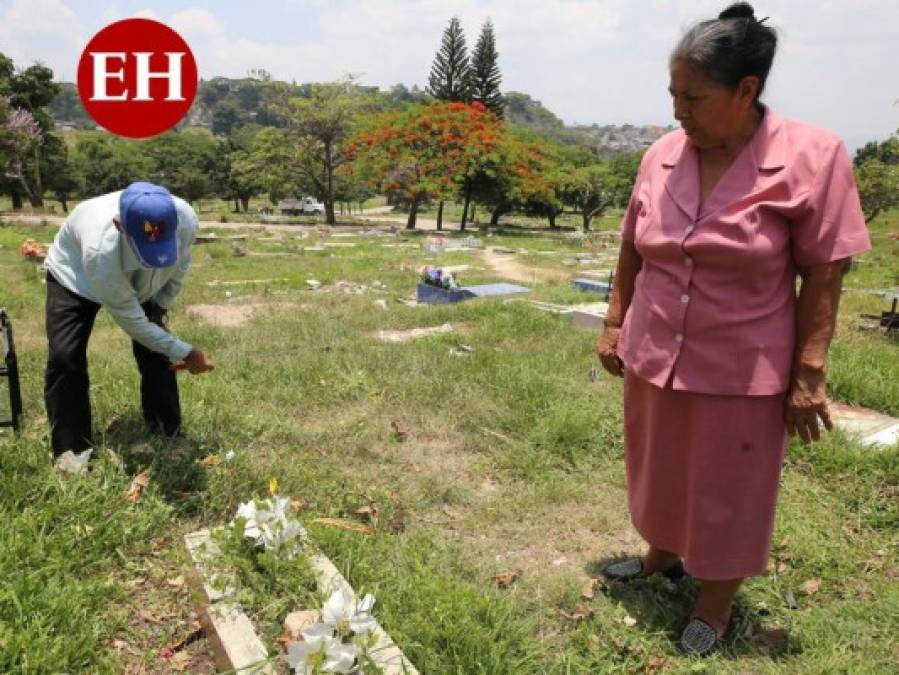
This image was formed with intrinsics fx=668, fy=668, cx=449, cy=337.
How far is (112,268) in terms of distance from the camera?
2.50 m

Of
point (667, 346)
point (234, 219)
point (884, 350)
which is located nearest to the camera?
point (667, 346)

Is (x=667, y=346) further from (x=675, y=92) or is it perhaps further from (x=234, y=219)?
(x=234, y=219)

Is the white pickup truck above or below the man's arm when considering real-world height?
above

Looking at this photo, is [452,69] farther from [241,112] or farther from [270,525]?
[241,112]

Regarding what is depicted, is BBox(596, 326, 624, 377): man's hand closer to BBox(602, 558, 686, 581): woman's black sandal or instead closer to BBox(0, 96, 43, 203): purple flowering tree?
BBox(602, 558, 686, 581): woman's black sandal

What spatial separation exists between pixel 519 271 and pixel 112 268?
9653mm

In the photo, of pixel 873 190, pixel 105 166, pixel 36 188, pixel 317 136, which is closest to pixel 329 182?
pixel 317 136

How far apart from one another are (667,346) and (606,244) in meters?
18.3

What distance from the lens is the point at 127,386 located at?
3.80 meters

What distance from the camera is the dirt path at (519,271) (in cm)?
1073

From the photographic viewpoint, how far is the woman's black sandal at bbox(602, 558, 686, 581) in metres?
2.40

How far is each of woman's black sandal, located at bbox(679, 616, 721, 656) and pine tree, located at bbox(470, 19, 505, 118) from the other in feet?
114

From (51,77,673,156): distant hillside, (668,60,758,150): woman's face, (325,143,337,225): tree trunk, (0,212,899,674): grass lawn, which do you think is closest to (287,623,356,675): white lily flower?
(0,212,899,674): grass lawn

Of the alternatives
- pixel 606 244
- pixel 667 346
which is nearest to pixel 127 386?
pixel 667 346
